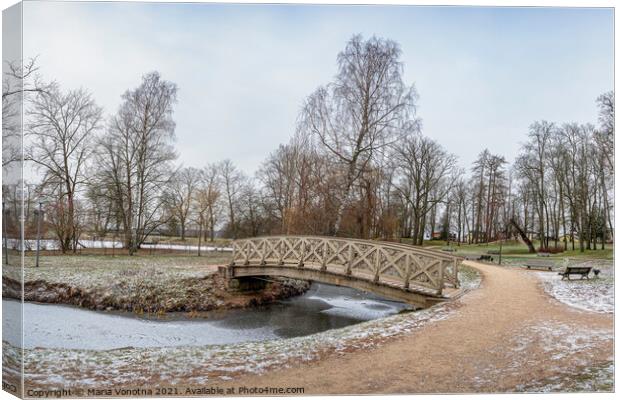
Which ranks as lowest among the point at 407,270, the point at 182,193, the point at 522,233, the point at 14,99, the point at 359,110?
the point at 407,270

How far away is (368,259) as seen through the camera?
8180 mm

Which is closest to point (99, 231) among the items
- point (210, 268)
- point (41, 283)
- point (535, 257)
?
point (41, 283)

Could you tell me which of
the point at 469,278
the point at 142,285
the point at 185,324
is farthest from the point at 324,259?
the point at 142,285

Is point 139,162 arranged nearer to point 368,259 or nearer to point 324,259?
point 324,259

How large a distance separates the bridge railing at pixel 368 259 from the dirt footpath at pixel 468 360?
1557 millimetres

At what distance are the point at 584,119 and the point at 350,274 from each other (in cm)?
497

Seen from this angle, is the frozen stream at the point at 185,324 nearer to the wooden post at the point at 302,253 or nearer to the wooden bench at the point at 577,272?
the wooden post at the point at 302,253

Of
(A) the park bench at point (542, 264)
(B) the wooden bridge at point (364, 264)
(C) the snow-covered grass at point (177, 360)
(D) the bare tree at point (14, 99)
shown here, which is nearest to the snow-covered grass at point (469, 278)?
(B) the wooden bridge at point (364, 264)

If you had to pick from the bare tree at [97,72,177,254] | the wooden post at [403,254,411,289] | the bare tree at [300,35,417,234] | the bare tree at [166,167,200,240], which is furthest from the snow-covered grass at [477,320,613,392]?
the bare tree at [97,72,177,254]

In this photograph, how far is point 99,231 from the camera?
7855mm

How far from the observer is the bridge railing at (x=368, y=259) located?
743 centimetres

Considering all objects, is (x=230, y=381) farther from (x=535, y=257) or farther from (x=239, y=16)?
(x=535, y=257)

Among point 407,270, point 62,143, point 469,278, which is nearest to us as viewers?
point 62,143

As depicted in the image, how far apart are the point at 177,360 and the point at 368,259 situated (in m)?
4.39
